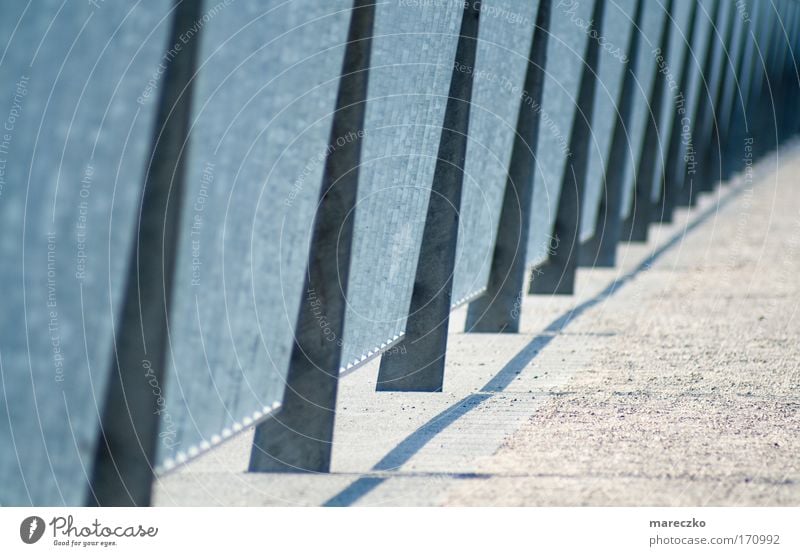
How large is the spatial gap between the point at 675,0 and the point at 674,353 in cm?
1077

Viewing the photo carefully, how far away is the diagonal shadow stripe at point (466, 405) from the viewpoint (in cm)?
569

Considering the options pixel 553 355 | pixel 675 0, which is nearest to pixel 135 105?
pixel 553 355

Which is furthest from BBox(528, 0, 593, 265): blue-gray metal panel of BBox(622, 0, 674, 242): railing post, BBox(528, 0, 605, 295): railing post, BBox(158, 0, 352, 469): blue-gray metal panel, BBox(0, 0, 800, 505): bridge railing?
BBox(158, 0, 352, 469): blue-gray metal panel

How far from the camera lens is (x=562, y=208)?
525 inches

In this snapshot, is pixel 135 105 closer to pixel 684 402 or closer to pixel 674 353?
pixel 684 402

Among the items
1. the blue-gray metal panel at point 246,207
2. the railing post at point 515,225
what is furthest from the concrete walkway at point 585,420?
the blue-gray metal panel at point 246,207

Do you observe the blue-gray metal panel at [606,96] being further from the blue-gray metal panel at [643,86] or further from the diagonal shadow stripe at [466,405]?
the diagonal shadow stripe at [466,405]

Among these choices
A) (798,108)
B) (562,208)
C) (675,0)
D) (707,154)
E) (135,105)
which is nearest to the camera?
(135,105)

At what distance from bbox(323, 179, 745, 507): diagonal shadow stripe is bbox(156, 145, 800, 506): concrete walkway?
16 mm

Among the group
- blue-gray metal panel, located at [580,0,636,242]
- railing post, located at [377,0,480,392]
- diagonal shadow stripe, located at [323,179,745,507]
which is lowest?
diagonal shadow stripe, located at [323,179,745,507]

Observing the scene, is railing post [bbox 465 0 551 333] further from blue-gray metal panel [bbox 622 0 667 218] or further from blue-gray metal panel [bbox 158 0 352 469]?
blue-gray metal panel [bbox 622 0 667 218]

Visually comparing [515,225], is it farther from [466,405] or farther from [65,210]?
[65,210]

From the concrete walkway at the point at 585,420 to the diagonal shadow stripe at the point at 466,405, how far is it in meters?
0.02

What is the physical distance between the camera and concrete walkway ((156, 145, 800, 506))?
5.53 metres
